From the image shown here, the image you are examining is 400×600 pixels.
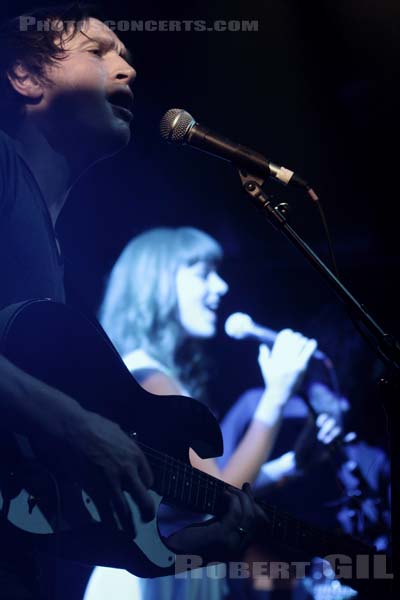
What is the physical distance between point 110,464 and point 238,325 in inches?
62.0

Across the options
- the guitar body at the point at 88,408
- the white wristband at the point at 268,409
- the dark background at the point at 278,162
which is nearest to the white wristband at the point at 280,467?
the white wristband at the point at 268,409

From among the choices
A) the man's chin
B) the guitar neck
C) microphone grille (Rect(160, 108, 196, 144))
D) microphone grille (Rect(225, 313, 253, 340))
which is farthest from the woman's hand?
microphone grille (Rect(160, 108, 196, 144))

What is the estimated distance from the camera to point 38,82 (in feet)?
6.86

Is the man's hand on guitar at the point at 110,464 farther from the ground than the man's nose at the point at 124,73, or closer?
closer

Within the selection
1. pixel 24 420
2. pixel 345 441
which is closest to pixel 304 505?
pixel 345 441

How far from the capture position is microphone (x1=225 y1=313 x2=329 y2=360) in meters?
3.07

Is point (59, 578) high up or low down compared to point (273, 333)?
down

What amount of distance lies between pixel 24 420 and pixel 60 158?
0.92 m

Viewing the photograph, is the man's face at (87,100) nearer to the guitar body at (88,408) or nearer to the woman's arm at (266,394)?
the guitar body at (88,408)

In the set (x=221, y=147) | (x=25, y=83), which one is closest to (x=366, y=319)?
(x=221, y=147)

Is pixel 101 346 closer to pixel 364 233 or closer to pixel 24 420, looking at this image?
pixel 24 420

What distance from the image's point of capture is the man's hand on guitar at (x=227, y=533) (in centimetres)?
193

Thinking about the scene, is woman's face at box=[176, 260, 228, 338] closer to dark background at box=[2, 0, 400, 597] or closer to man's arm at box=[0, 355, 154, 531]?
dark background at box=[2, 0, 400, 597]

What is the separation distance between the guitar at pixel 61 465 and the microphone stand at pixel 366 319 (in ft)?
1.67
